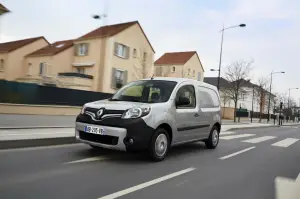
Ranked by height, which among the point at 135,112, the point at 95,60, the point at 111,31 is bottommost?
the point at 135,112

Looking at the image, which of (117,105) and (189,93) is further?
(189,93)

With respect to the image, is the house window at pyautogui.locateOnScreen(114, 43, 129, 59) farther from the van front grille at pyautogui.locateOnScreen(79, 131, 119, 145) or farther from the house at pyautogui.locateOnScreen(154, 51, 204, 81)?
the van front grille at pyautogui.locateOnScreen(79, 131, 119, 145)

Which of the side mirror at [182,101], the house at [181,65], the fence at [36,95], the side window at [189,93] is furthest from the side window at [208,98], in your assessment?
the house at [181,65]

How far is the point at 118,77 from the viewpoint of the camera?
3619 centimetres

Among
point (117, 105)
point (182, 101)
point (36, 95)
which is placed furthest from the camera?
point (36, 95)

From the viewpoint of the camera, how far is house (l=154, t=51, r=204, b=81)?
53.2 meters

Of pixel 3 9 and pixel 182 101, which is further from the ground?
pixel 3 9

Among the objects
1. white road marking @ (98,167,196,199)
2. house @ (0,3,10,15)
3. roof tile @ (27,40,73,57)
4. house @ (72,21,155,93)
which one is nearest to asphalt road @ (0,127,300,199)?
white road marking @ (98,167,196,199)

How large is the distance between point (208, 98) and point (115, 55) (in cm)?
2692

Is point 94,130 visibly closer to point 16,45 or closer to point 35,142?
point 35,142

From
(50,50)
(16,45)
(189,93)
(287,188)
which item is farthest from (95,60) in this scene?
(287,188)

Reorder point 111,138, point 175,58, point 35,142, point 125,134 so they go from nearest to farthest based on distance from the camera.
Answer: point 125,134
point 111,138
point 35,142
point 175,58

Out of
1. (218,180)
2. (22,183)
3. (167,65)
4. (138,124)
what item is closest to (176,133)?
(138,124)

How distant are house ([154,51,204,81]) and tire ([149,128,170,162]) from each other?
44.1 m
